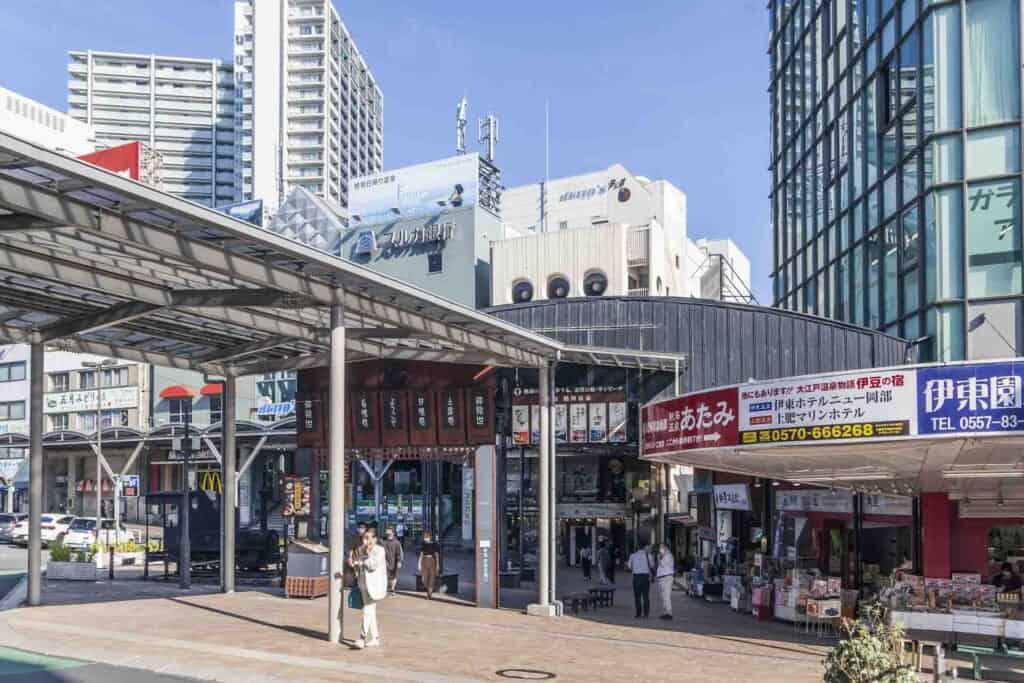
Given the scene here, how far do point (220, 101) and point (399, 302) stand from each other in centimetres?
16518

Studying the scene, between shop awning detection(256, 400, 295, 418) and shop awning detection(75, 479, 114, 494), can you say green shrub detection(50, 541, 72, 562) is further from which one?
shop awning detection(75, 479, 114, 494)

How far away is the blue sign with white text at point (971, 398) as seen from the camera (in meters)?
14.4

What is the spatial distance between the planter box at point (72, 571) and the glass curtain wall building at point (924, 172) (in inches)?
886

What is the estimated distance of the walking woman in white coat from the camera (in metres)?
16.9

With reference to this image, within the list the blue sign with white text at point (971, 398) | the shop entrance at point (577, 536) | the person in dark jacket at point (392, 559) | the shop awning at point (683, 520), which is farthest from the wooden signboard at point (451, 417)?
the shop awning at point (683, 520)

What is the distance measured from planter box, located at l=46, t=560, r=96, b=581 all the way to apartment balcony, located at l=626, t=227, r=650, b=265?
4425 cm

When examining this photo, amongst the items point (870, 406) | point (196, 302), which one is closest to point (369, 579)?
point (196, 302)

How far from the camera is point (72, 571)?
29.0 meters

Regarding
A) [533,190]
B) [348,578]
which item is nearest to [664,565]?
[348,578]

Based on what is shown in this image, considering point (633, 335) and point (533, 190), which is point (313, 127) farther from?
point (633, 335)

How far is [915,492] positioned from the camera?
24828 millimetres

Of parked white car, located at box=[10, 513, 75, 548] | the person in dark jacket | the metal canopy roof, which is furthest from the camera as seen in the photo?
parked white car, located at box=[10, 513, 75, 548]

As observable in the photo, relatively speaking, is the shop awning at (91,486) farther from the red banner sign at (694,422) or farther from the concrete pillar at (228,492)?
the red banner sign at (694,422)

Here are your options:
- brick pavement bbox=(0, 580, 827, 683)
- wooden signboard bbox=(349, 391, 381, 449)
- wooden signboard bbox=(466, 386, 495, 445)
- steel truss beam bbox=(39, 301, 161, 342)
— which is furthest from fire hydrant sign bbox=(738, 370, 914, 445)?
wooden signboard bbox=(349, 391, 381, 449)
